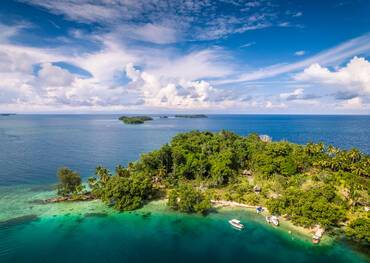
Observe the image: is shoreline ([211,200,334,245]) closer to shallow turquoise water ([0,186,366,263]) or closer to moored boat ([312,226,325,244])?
moored boat ([312,226,325,244])

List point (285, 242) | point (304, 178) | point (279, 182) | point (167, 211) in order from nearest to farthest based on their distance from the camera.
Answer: point (285, 242), point (167, 211), point (279, 182), point (304, 178)

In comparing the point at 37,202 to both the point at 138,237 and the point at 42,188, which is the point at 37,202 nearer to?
the point at 42,188

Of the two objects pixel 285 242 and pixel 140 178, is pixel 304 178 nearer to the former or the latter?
pixel 285 242

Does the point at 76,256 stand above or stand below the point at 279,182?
below

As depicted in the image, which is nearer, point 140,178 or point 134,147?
point 140,178

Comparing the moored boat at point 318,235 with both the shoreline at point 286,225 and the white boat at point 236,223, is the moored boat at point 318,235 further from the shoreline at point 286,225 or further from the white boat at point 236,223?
the white boat at point 236,223

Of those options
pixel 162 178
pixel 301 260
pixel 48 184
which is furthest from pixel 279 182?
pixel 48 184

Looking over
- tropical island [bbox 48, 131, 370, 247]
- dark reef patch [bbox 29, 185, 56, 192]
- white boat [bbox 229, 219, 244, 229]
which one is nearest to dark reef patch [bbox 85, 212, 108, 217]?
tropical island [bbox 48, 131, 370, 247]

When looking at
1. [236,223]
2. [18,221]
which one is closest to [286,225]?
[236,223]

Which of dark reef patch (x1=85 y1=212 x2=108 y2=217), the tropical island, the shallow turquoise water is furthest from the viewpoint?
dark reef patch (x1=85 y1=212 x2=108 y2=217)
